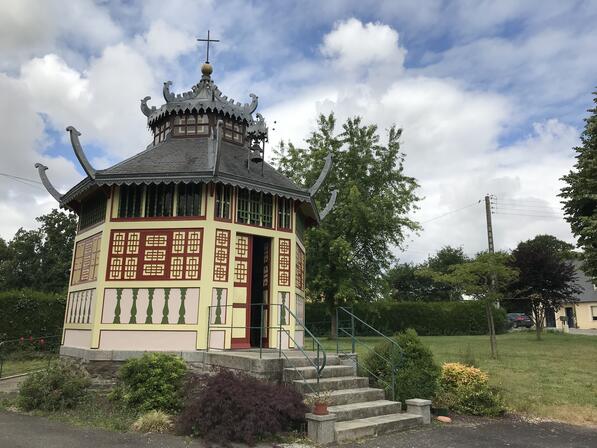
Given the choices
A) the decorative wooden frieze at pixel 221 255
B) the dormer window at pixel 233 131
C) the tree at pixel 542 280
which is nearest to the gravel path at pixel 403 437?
the decorative wooden frieze at pixel 221 255

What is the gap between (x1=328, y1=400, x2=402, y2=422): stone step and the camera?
7.81 metres

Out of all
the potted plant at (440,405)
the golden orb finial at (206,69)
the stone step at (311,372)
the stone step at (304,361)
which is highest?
the golden orb finial at (206,69)

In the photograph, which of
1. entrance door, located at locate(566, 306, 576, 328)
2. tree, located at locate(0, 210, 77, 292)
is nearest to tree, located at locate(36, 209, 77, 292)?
tree, located at locate(0, 210, 77, 292)

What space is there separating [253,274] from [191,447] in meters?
6.26

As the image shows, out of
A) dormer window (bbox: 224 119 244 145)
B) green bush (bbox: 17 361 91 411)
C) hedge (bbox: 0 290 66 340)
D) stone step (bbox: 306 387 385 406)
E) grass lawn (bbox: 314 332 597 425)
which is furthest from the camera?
hedge (bbox: 0 290 66 340)

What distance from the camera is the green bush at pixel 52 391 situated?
359 inches

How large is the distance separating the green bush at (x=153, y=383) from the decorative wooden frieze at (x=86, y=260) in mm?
3192

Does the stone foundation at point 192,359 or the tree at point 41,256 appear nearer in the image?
the stone foundation at point 192,359

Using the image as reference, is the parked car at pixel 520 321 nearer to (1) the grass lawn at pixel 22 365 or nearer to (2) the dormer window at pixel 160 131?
(2) the dormer window at pixel 160 131

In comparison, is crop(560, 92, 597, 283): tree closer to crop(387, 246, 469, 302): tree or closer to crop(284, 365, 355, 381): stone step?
crop(284, 365, 355, 381): stone step

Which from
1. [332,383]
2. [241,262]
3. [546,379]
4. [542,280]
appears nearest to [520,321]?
[542,280]

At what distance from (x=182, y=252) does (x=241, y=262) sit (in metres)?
1.48

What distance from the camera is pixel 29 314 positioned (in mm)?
19438

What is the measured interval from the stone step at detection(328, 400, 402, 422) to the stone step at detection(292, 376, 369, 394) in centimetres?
47
